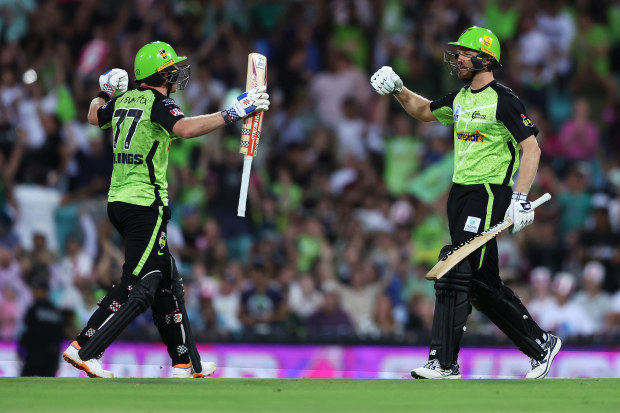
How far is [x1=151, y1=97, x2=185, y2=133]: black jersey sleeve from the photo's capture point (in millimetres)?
8922

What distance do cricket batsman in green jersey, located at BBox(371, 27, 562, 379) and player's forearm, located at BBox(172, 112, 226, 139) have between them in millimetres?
1816

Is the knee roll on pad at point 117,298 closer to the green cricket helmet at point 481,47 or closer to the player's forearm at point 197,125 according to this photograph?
the player's forearm at point 197,125

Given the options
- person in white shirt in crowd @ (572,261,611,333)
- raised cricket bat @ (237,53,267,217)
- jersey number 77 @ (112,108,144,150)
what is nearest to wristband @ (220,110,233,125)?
raised cricket bat @ (237,53,267,217)

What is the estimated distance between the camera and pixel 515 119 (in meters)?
8.95

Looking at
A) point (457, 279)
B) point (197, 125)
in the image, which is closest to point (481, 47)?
point (457, 279)

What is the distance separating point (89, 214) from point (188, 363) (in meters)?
6.57

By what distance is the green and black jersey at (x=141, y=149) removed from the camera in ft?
29.8

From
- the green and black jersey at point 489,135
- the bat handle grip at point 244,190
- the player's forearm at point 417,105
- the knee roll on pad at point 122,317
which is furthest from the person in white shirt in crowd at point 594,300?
the knee roll on pad at point 122,317

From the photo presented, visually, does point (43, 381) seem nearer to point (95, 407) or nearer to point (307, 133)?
point (95, 407)

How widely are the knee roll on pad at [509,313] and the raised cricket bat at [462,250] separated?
1.25ft

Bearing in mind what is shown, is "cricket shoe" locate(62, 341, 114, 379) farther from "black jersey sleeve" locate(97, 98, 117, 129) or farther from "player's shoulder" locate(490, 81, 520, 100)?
"player's shoulder" locate(490, 81, 520, 100)

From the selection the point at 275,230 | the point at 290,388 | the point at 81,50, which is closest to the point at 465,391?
the point at 290,388

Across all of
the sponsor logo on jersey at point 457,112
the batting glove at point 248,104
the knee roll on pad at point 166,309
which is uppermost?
the sponsor logo on jersey at point 457,112

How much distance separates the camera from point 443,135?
1680 cm
